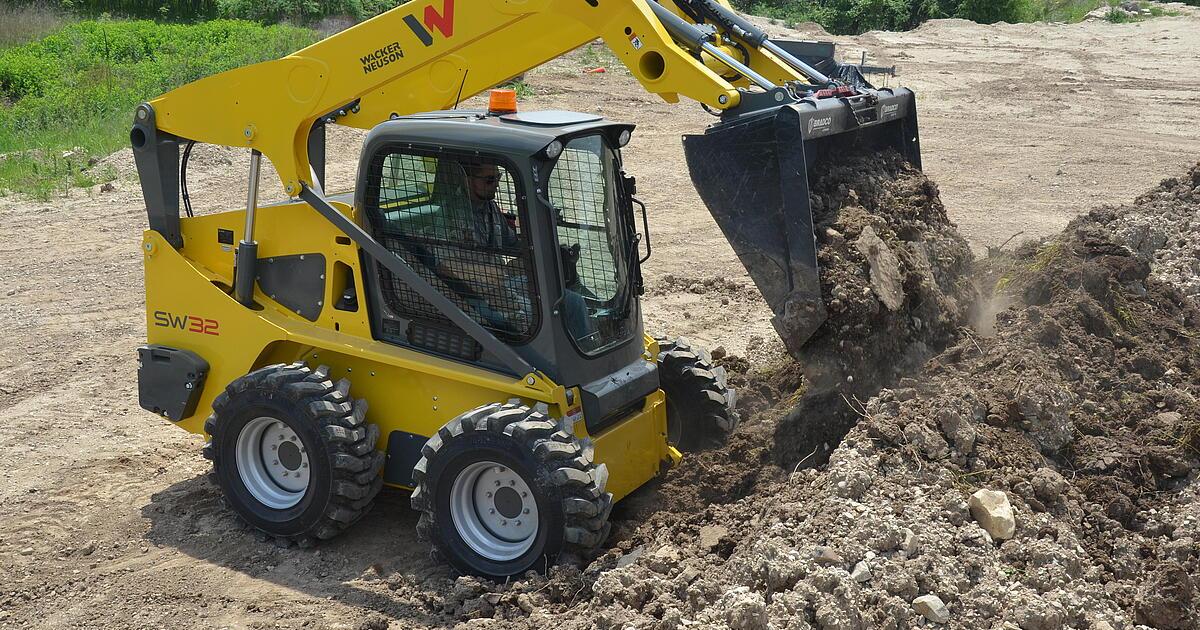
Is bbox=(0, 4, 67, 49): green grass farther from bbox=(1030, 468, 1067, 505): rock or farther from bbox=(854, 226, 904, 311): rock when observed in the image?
bbox=(1030, 468, 1067, 505): rock

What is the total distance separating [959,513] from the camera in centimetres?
471

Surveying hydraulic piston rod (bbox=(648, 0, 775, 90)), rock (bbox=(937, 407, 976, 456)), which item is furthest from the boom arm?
rock (bbox=(937, 407, 976, 456))

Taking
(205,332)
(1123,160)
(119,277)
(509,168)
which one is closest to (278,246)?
(205,332)

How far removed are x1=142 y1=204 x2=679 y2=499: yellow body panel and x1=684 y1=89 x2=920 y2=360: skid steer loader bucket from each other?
898mm

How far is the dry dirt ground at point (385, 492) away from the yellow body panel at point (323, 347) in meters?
0.45

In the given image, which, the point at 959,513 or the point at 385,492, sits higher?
the point at 959,513

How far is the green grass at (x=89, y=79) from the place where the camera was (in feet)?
47.8

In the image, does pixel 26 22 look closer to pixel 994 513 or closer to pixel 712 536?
pixel 712 536

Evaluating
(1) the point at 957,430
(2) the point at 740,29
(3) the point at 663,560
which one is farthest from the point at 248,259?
(1) the point at 957,430

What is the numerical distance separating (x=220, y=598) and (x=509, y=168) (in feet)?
8.30

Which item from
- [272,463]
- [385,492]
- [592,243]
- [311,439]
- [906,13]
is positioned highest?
[906,13]

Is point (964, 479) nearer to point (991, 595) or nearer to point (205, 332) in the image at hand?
point (991, 595)

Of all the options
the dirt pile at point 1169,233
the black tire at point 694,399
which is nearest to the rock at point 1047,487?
the black tire at point 694,399

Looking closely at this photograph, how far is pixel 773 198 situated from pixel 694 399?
4.52ft
